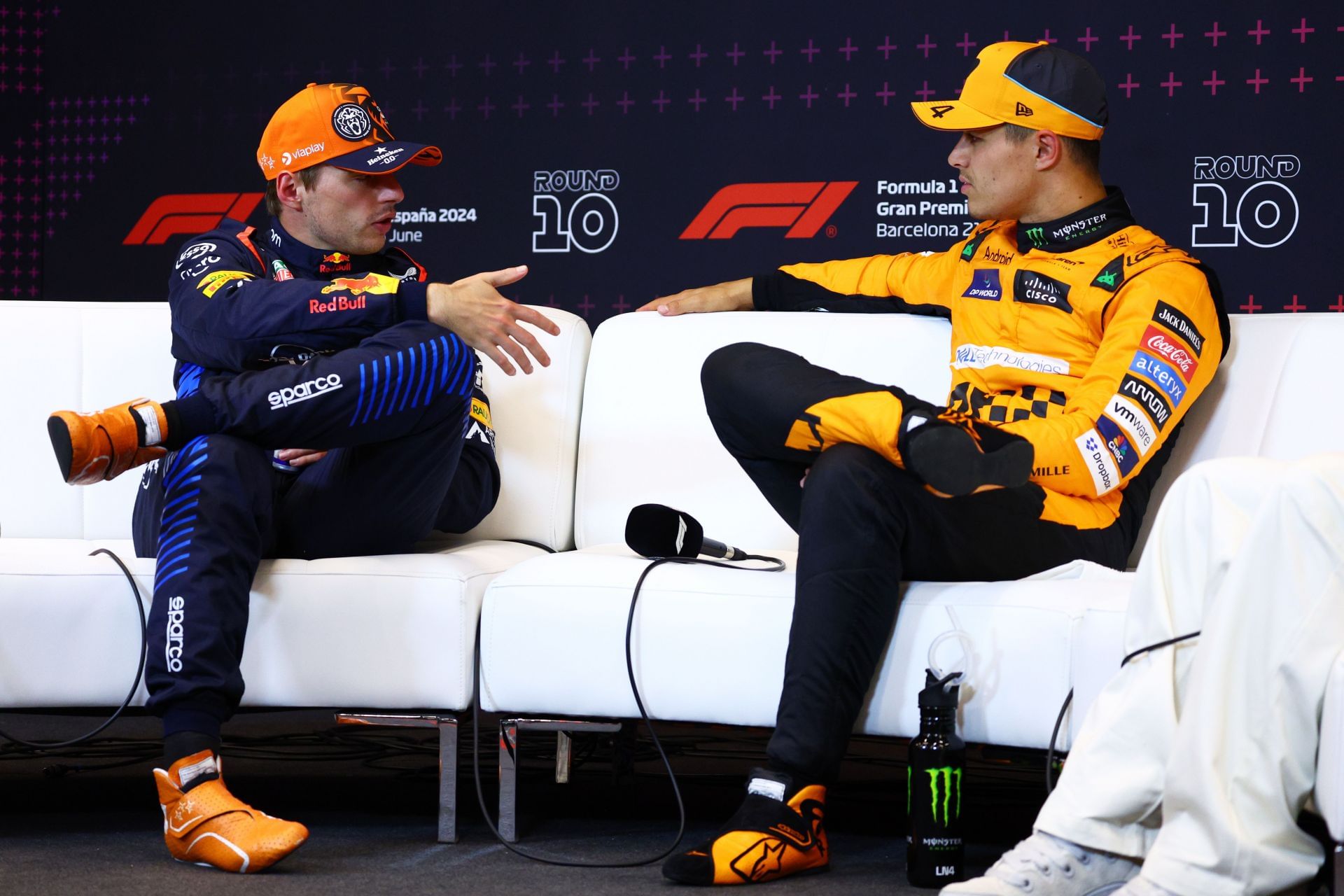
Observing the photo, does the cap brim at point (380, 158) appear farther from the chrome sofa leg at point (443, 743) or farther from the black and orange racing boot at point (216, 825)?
the black and orange racing boot at point (216, 825)

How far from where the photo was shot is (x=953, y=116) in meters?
2.38

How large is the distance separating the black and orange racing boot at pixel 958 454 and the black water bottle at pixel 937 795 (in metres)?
0.24

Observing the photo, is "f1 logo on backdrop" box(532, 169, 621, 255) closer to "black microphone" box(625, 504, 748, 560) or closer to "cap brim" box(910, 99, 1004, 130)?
"cap brim" box(910, 99, 1004, 130)

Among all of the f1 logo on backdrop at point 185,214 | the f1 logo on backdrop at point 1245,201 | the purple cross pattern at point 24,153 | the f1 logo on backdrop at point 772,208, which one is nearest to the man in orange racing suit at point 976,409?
the f1 logo on backdrop at point 772,208

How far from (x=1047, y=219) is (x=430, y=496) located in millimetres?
1065

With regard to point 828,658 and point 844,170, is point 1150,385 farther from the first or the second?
point 844,170

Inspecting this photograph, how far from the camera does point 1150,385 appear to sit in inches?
80.5

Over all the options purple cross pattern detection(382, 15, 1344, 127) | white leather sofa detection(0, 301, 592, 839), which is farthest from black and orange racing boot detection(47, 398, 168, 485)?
purple cross pattern detection(382, 15, 1344, 127)

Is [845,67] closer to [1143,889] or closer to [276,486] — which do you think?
[276,486]

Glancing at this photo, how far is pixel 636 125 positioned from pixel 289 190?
172 cm

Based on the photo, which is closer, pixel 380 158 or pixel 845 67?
pixel 380 158

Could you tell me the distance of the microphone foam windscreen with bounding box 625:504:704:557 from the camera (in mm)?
2096

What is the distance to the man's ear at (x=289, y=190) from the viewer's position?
2.54 meters

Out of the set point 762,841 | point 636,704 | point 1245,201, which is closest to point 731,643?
point 636,704
